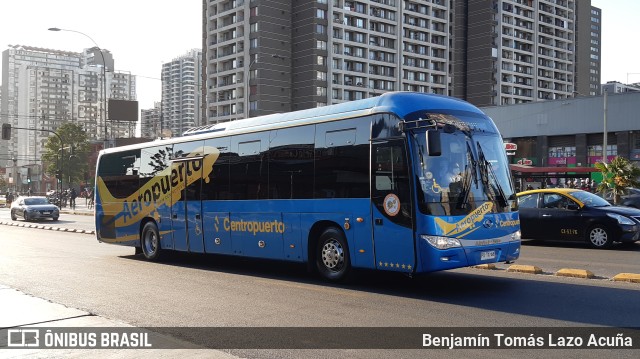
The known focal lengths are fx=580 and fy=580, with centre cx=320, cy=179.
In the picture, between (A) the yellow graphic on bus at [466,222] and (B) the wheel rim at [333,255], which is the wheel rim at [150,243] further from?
(A) the yellow graphic on bus at [466,222]

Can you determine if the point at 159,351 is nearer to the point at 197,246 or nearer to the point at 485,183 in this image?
the point at 485,183

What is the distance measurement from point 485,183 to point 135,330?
5.78 m

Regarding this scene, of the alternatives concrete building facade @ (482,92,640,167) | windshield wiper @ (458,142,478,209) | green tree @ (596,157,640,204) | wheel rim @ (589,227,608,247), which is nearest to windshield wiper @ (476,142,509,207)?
windshield wiper @ (458,142,478,209)

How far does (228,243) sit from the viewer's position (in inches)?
497

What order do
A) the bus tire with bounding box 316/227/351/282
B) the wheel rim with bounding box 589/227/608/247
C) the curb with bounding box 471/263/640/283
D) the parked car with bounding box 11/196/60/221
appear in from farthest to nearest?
the parked car with bounding box 11/196/60/221 < the wheel rim with bounding box 589/227/608/247 < the bus tire with bounding box 316/227/351/282 < the curb with bounding box 471/263/640/283

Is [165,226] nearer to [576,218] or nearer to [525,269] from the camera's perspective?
[525,269]

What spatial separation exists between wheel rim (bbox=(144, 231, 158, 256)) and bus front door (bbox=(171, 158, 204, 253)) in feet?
3.72

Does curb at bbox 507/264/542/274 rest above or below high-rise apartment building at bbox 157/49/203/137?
below

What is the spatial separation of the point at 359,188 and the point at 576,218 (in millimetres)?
8885

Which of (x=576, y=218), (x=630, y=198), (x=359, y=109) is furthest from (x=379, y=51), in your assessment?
(x=359, y=109)

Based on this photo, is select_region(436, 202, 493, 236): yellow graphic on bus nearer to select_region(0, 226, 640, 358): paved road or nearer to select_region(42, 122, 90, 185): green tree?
select_region(0, 226, 640, 358): paved road

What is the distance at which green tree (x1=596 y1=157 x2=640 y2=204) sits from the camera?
81.5 feet

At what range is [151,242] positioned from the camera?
50.4ft

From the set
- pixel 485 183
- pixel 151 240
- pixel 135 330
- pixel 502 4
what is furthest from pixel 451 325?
pixel 502 4
